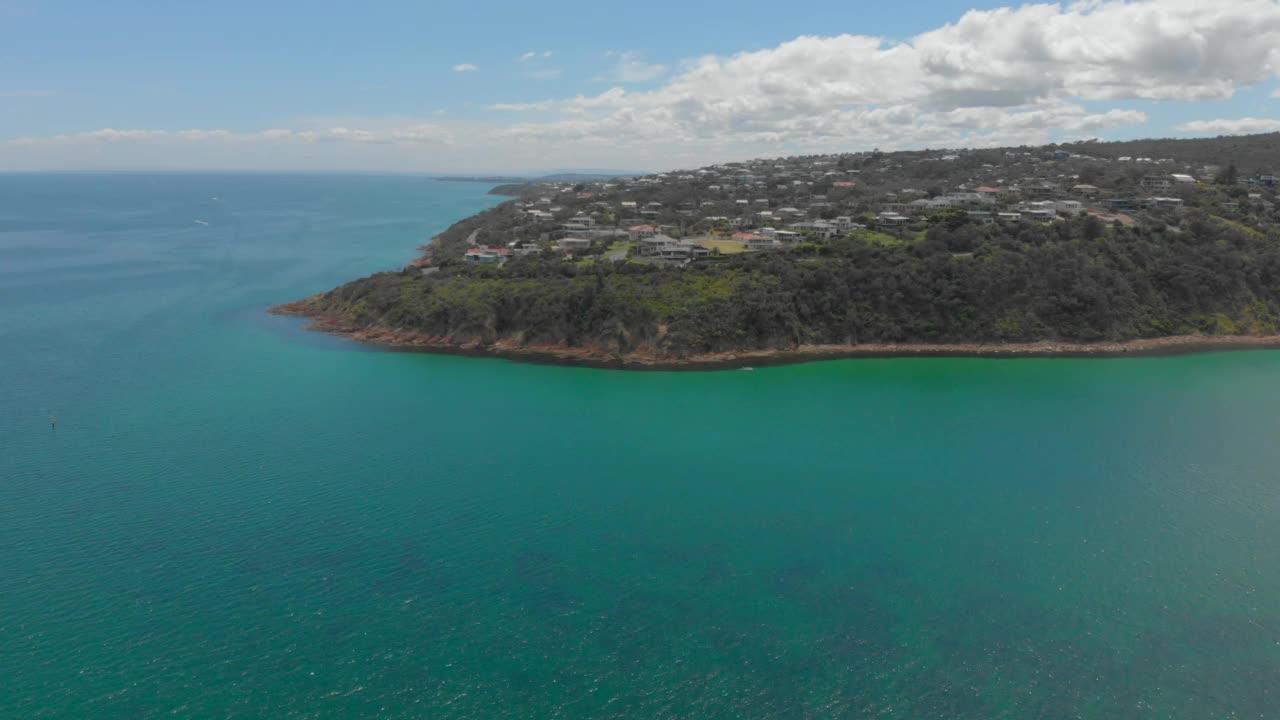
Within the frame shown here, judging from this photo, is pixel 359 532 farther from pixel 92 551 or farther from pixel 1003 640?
pixel 1003 640

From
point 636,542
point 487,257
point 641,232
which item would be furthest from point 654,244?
point 636,542

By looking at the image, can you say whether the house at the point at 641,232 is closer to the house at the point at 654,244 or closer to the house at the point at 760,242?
the house at the point at 654,244

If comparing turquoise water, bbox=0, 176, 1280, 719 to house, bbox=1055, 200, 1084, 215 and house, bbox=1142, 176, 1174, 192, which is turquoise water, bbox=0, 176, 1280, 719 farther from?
house, bbox=1142, 176, 1174, 192

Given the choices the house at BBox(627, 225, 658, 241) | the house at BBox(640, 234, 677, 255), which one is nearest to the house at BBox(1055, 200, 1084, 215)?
the house at BBox(640, 234, 677, 255)

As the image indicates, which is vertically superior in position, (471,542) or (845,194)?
(845,194)

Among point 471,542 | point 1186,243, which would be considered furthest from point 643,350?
point 1186,243

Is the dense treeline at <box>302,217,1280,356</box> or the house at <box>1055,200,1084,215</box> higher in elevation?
the house at <box>1055,200,1084,215</box>
